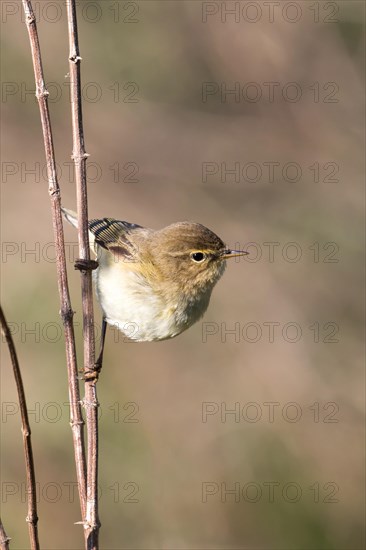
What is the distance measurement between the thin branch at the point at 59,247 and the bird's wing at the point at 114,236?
1311mm

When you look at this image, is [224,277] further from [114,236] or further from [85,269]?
[85,269]

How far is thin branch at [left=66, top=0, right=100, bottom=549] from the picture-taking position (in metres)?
2.57

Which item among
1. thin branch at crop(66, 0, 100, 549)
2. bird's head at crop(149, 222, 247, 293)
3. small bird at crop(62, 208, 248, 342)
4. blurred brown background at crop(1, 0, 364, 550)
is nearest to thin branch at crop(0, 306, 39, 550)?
thin branch at crop(66, 0, 100, 549)

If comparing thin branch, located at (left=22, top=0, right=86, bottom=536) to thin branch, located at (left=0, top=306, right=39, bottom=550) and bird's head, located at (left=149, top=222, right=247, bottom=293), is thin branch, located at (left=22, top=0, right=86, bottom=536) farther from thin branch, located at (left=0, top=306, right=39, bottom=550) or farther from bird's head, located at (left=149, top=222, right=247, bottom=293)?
bird's head, located at (left=149, top=222, right=247, bottom=293)

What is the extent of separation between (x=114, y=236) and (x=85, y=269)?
3.98 feet

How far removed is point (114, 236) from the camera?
406 centimetres

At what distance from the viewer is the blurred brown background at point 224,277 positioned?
7105 mm

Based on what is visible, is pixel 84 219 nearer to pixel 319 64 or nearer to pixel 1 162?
pixel 319 64

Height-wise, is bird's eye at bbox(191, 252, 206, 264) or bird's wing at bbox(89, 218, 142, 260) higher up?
bird's wing at bbox(89, 218, 142, 260)

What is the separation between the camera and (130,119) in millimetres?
9586

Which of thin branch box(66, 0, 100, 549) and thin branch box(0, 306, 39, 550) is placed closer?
thin branch box(0, 306, 39, 550)

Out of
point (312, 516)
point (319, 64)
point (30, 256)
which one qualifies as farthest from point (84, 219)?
point (319, 64)

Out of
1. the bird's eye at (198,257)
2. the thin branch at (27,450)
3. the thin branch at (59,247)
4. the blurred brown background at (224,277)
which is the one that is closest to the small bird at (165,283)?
the bird's eye at (198,257)

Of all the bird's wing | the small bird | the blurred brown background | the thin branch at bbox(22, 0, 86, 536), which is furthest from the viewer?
the blurred brown background
